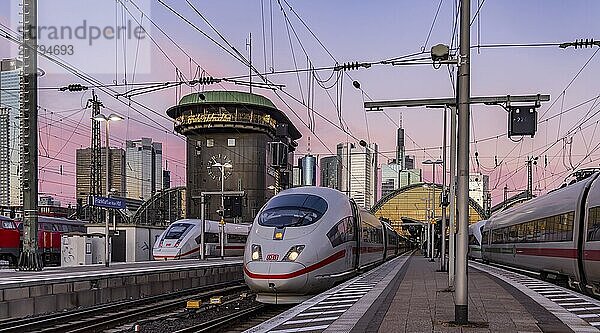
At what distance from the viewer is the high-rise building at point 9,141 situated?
3822 cm

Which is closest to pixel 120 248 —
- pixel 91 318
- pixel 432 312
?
pixel 91 318

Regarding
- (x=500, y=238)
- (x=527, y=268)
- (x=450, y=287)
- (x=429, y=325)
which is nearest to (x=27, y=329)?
(x=429, y=325)

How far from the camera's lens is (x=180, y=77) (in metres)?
33.7

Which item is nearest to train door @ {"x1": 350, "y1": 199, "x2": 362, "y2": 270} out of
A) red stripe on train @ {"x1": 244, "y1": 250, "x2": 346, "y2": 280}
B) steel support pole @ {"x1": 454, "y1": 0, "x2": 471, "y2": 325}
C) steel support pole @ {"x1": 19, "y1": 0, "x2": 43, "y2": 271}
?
red stripe on train @ {"x1": 244, "y1": 250, "x2": 346, "y2": 280}

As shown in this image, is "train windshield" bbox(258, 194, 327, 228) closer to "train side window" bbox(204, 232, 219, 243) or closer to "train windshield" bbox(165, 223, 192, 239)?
"train windshield" bbox(165, 223, 192, 239)

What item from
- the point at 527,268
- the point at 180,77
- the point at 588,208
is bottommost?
the point at 527,268

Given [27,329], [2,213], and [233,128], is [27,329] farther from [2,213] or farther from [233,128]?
[233,128]

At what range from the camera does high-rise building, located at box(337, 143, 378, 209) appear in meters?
64.5

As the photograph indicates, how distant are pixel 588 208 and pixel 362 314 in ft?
35.4

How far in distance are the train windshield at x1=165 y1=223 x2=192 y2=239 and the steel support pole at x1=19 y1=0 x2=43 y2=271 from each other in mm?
20276

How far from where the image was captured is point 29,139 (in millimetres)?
28438

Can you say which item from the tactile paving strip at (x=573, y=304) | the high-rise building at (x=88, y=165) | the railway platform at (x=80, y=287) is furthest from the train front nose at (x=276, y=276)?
the high-rise building at (x=88, y=165)

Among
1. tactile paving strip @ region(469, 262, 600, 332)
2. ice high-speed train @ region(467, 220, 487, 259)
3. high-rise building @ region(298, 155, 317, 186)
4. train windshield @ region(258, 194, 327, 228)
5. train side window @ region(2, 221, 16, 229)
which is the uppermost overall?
high-rise building @ region(298, 155, 317, 186)

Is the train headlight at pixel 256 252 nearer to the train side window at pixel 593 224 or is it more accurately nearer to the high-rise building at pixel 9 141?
the train side window at pixel 593 224
